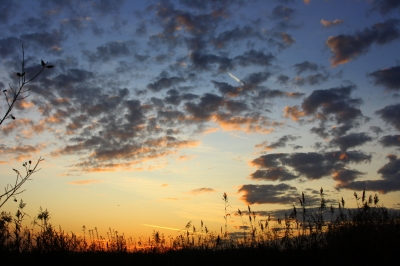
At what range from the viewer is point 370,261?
33.5ft

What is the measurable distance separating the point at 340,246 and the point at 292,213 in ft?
9.93

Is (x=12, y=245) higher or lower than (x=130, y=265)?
higher

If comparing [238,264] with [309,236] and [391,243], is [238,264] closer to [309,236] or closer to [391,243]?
[309,236]

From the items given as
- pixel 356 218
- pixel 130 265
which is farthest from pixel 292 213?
pixel 130 265

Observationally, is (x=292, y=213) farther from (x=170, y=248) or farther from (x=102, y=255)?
(x=102, y=255)

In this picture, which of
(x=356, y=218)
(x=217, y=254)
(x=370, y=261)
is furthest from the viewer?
(x=356, y=218)

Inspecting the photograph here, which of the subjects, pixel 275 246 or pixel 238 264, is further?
pixel 275 246

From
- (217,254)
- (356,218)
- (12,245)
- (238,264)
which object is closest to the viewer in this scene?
(238,264)

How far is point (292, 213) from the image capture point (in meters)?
14.3

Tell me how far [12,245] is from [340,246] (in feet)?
36.0

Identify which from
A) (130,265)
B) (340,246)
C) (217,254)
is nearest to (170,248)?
(217,254)

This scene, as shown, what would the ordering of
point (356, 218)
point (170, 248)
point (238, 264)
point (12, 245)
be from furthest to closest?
point (170, 248)
point (356, 218)
point (12, 245)
point (238, 264)

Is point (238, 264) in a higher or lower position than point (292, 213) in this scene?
lower

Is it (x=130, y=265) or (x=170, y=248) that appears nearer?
(x=130, y=265)
